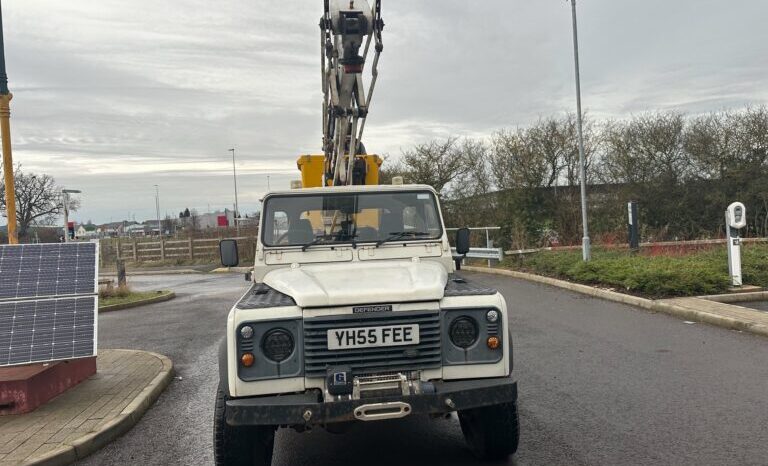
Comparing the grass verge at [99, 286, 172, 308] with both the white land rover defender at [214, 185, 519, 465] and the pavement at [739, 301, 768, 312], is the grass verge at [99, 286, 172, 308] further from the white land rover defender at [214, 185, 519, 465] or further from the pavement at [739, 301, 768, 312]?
the pavement at [739, 301, 768, 312]

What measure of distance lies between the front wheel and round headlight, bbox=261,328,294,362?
4.84 ft

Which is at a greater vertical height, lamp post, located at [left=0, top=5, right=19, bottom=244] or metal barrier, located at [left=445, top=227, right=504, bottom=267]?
lamp post, located at [left=0, top=5, right=19, bottom=244]

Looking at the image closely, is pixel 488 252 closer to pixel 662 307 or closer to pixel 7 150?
pixel 662 307

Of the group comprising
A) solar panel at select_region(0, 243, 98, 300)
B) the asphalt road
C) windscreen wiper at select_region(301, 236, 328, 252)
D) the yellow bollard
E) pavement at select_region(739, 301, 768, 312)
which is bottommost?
the asphalt road

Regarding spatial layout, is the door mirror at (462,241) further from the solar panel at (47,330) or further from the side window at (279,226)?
the solar panel at (47,330)

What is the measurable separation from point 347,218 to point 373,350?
1852 millimetres

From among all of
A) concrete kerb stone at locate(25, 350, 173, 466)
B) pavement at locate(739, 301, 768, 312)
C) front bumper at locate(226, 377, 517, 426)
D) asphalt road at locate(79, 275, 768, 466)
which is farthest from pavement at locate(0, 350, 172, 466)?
pavement at locate(739, 301, 768, 312)

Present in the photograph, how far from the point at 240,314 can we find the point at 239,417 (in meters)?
0.62

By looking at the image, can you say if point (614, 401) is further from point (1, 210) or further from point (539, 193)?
point (1, 210)

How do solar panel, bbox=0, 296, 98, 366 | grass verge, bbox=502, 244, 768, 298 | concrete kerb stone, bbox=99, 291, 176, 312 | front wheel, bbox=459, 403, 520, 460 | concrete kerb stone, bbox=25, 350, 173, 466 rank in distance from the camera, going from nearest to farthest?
front wheel, bbox=459, 403, 520, 460, concrete kerb stone, bbox=25, 350, 173, 466, solar panel, bbox=0, 296, 98, 366, grass verge, bbox=502, 244, 768, 298, concrete kerb stone, bbox=99, 291, 176, 312

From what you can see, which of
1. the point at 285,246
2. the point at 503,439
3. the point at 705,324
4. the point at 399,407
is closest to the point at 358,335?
the point at 399,407

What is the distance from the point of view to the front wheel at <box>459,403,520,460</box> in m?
4.11

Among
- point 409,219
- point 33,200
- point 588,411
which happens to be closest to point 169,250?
point 33,200

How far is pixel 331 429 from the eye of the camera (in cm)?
394
